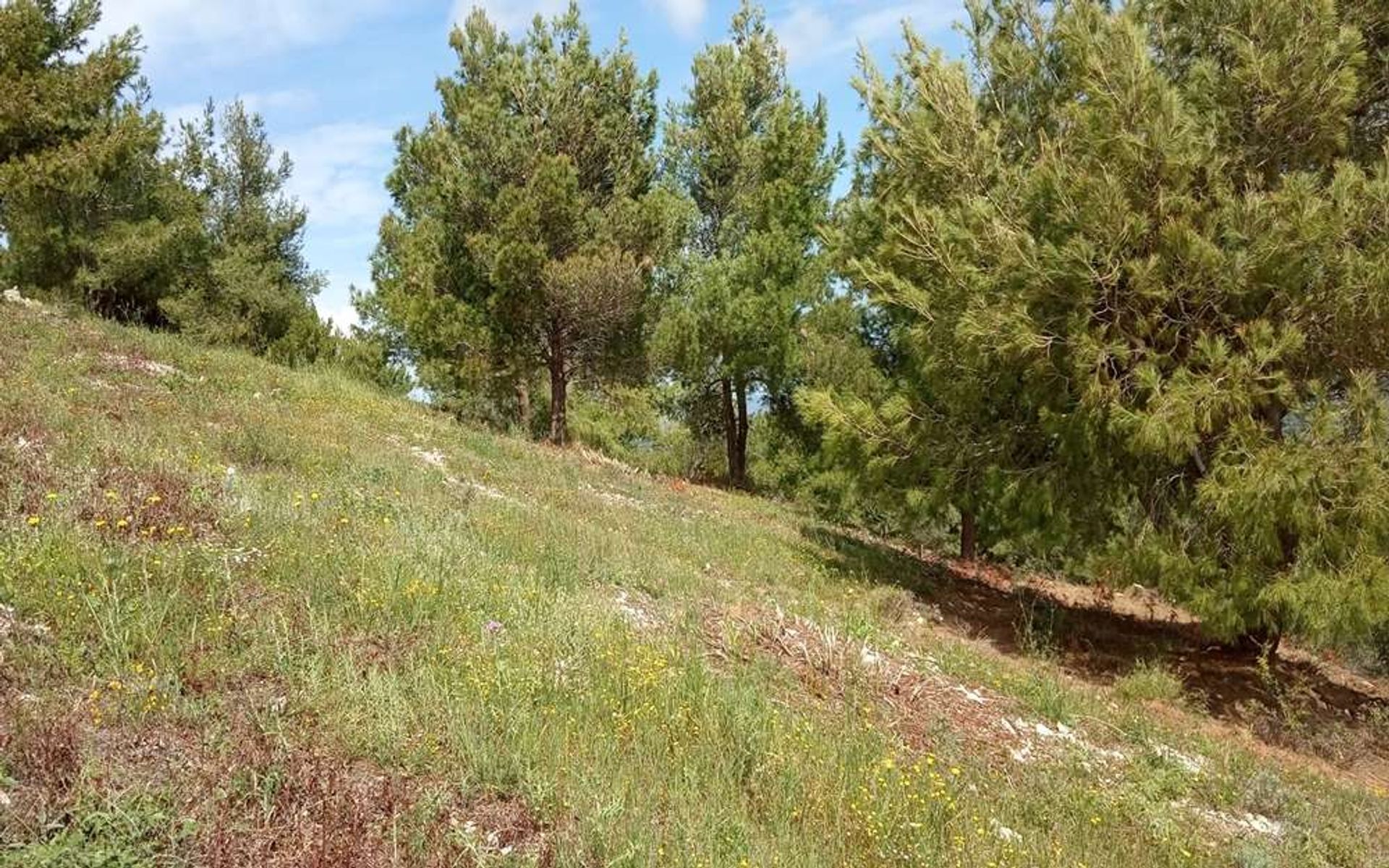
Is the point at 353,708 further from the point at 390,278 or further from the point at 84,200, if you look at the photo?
the point at 84,200

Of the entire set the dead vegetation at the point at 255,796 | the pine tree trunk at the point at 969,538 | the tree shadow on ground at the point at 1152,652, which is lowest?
the tree shadow on ground at the point at 1152,652

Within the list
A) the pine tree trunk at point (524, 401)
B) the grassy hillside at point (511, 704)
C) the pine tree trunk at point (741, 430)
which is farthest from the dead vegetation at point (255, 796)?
the pine tree trunk at point (741, 430)

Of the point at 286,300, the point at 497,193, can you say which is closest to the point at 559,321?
the point at 497,193

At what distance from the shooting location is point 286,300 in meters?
26.0

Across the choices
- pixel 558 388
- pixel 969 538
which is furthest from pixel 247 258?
pixel 969 538

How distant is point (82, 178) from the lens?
49.9 feet

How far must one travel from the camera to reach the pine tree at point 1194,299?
764cm

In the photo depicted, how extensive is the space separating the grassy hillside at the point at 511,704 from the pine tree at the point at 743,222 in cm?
1030

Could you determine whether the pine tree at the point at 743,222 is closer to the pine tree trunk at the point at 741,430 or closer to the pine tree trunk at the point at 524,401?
the pine tree trunk at the point at 741,430

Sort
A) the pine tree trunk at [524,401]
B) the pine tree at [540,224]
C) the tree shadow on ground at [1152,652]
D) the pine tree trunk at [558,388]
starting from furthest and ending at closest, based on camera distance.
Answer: the pine tree trunk at [524,401], the pine tree trunk at [558,388], the pine tree at [540,224], the tree shadow on ground at [1152,652]

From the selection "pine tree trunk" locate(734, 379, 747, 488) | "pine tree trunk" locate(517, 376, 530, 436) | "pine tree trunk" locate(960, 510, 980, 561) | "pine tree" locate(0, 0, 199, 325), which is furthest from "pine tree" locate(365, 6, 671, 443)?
"pine tree trunk" locate(960, 510, 980, 561)

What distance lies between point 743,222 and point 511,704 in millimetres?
18065

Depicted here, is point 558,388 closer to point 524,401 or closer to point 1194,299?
point 524,401

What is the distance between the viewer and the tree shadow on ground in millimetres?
7918
